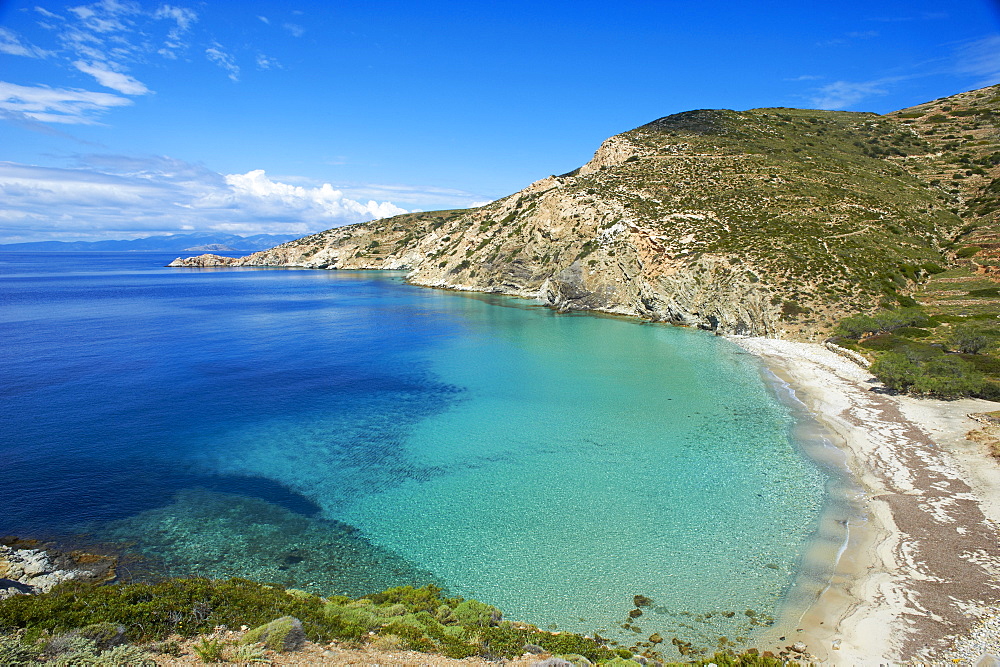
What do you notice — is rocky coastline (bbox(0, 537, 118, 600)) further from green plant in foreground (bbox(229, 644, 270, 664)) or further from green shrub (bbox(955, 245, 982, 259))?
green shrub (bbox(955, 245, 982, 259))

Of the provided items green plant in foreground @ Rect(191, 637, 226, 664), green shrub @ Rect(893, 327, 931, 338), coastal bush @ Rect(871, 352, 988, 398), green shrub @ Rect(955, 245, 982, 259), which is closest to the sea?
green plant in foreground @ Rect(191, 637, 226, 664)

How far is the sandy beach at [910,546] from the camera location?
11.3 metres

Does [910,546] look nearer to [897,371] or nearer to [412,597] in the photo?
[412,597]

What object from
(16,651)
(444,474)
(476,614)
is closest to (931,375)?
(444,474)

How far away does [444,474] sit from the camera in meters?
20.8

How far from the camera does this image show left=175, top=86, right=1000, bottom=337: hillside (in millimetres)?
51125

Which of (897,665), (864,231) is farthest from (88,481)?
(864,231)

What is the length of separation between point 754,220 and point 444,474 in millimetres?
56091

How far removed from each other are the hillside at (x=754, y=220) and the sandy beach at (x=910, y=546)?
81.0 ft

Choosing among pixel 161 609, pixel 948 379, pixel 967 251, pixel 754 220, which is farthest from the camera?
pixel 754 220

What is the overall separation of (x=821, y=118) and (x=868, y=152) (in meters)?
23.0

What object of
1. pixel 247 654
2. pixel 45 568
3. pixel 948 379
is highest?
pixel 948 379

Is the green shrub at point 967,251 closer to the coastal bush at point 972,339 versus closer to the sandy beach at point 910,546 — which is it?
the coastal bush at point 972,339

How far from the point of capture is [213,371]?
36750 mm
